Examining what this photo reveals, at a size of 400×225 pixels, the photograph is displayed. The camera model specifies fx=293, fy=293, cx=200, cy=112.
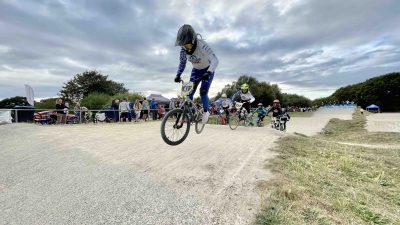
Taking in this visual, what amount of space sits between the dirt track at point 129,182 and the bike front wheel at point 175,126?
1.94 ft

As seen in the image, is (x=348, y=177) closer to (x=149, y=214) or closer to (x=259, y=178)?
(x=259, y=178)

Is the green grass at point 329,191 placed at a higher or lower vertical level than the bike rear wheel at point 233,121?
lower

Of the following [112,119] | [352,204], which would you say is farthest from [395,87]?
[352,204]

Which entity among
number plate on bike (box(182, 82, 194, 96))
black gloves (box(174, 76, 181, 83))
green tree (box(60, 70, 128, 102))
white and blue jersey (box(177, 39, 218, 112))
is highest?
green tree (box(60, 70, 128, 102))

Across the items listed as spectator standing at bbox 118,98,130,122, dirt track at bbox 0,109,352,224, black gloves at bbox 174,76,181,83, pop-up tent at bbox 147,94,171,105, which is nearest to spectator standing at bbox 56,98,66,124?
spectator standing at bbox 118,98,130,122

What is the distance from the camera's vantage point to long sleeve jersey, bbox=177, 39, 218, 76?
6.64 metres

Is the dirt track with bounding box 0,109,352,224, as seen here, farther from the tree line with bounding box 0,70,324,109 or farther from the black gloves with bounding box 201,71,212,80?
the tree line with bounding box 0,70,324,109

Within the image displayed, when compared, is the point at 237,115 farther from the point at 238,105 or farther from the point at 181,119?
the point at 181,119

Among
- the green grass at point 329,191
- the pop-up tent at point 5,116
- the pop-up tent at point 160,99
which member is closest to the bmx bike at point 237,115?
the green grass at point 329,191

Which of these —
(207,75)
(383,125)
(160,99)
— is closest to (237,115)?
(207,75)

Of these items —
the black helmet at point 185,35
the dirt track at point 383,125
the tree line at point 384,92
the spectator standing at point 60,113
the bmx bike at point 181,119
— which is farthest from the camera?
the tree line at point 384,92

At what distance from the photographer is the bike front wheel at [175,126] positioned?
22.5ft

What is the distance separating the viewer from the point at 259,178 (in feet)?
19.8

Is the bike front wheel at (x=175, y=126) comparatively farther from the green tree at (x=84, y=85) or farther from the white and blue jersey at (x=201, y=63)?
the green tree at (x=84, y=85)
